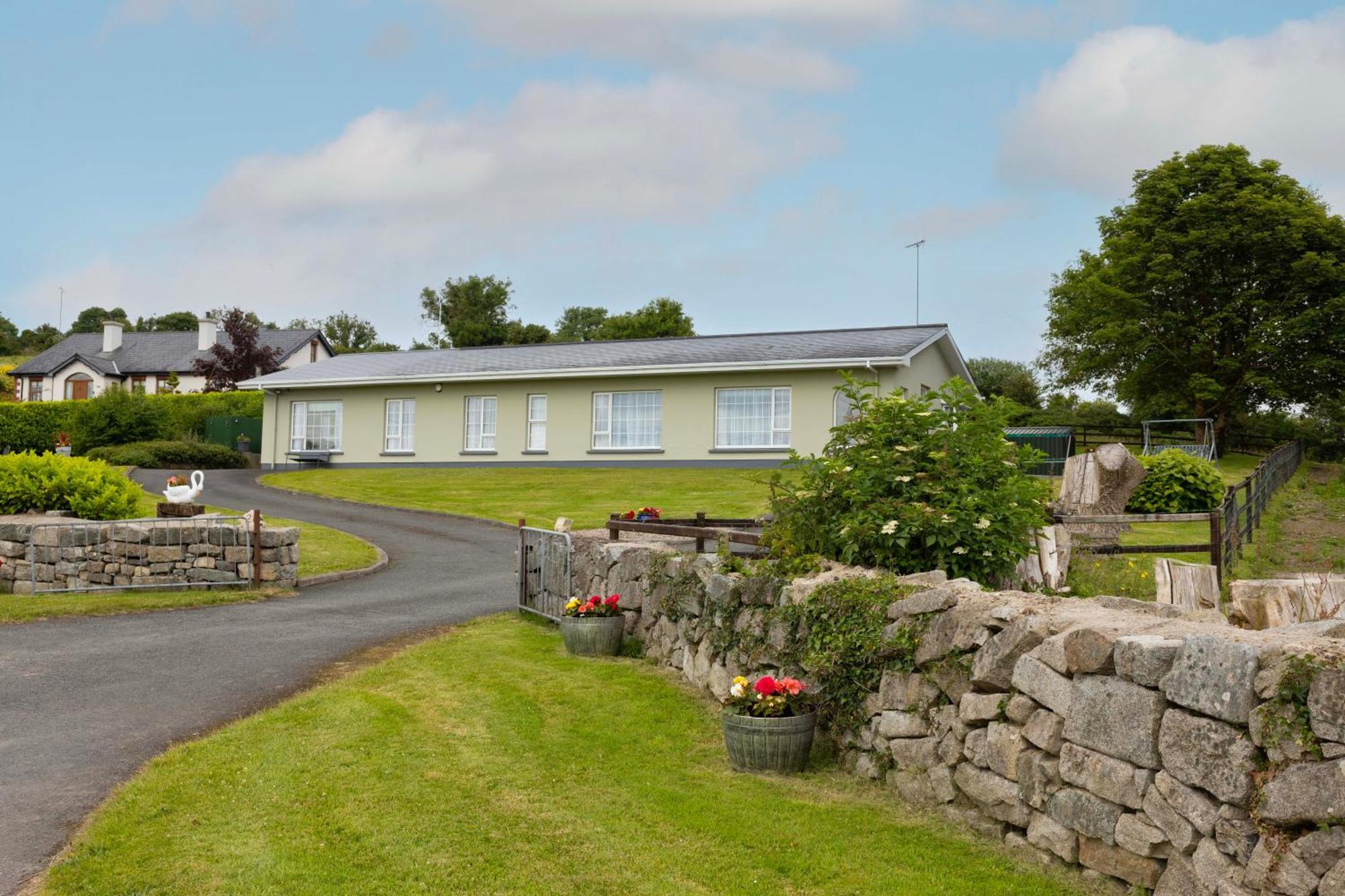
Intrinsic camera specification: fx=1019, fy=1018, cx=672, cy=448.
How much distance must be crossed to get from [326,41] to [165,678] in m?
10.2

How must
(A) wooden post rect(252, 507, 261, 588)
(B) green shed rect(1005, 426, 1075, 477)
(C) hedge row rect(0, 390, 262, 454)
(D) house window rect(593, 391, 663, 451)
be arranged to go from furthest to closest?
(C) hedge row rect(0, 390, 262, 454), (B) green shed rect(1005, 426, 1075, 477), (D) house window rect(593, 391, 663, 451), (A) wooden post rect(252, 507, 261, 588)

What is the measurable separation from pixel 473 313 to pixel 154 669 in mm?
62365

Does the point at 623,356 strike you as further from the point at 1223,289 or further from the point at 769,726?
the point at 769,726

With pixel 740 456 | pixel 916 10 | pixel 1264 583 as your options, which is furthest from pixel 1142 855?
pixel 740 456

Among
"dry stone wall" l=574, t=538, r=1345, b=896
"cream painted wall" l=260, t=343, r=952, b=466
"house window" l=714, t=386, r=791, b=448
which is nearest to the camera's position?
"dry stone wall" l=574, t=538, r=1345, b=896

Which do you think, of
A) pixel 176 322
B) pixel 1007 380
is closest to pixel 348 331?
pixel 176 322

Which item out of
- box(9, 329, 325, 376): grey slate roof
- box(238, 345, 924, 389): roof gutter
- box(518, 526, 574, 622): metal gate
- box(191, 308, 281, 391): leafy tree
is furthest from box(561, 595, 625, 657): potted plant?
box(9, 329, 325, 376): grey slate roof

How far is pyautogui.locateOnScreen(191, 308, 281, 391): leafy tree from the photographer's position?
1865 inches

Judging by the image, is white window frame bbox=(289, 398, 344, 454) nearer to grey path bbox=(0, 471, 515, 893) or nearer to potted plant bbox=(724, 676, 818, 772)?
grey path bbox=(0, 471, 515, 893)

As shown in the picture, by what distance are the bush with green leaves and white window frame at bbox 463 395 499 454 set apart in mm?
24100

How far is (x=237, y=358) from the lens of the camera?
47594 mm

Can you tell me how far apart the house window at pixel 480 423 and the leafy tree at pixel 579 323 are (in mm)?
37878

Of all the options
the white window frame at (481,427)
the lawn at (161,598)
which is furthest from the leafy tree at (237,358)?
the lawn at (161,598)

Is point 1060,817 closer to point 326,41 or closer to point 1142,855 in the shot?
point 1142,855
